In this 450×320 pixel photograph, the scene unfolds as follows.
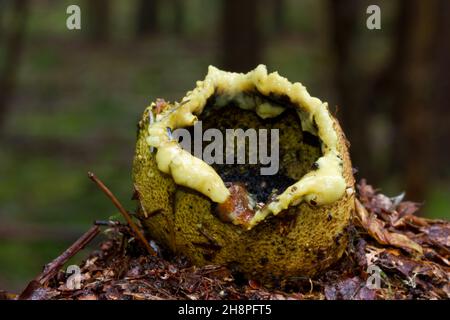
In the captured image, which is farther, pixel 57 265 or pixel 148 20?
pixel 148 20

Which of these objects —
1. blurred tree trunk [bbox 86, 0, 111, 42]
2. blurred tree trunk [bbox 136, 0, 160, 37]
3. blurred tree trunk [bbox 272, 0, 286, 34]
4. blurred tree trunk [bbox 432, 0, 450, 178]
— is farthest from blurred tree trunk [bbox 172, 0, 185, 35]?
blurred tree trunk [bbox 432, 0, 450, 178]

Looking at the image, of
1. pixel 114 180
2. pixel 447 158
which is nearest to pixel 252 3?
pixel 114 180

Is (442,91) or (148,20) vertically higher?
(148,20)

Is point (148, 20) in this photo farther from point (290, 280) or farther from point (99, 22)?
point (290, 280)

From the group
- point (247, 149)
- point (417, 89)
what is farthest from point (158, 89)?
point (247, 149)

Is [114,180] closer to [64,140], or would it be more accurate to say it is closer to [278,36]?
[64,140]

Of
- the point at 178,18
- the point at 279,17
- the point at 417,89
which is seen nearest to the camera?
the point at 417,89

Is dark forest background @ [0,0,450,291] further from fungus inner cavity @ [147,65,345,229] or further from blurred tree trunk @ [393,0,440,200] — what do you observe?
fungus inner cavity @ [147,65,345,229]
